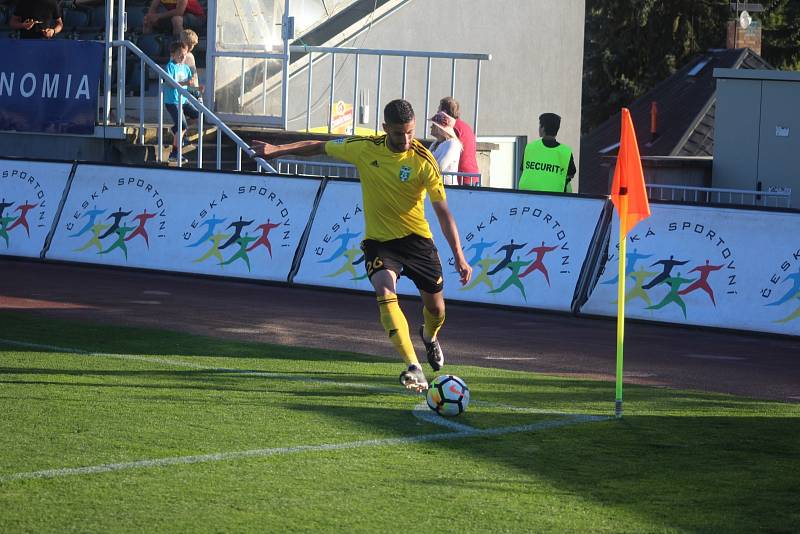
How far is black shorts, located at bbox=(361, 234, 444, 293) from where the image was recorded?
9227mm

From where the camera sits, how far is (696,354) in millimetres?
11562

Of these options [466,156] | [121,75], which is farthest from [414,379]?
[121,75]

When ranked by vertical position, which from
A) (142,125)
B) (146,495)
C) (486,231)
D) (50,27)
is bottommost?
(146,495)

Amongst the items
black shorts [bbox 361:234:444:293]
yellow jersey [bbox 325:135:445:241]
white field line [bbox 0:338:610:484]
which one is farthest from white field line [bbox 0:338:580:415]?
yellow jersey [bbox 325:135:445:241]

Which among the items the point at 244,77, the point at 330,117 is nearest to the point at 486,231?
the point at 330,117

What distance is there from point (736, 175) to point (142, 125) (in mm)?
9708

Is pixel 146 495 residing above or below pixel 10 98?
below

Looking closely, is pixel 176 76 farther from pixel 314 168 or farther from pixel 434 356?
pixel 434 356

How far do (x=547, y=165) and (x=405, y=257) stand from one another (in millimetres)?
5325

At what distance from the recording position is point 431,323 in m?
9.65

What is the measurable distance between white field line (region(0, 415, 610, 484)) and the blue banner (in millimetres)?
12371

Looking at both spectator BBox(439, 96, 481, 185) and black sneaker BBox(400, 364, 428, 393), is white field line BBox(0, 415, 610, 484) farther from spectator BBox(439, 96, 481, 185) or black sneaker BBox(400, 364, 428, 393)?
spectator BBox(439, 96, 481, 185)

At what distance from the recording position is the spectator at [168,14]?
20.6 metres

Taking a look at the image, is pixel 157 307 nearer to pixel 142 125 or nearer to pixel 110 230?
pixel 110 230
